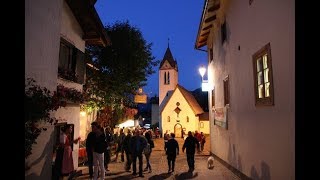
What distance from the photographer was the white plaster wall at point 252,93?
286 inches

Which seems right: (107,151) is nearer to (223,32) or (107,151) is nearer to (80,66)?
(80,66)

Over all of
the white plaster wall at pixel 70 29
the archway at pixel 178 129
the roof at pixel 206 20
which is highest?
the roof at pixel 206 20

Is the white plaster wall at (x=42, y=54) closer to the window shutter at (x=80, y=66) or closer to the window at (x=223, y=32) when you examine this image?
the window shutter at (x=80, y=66)

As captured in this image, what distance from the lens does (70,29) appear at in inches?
512

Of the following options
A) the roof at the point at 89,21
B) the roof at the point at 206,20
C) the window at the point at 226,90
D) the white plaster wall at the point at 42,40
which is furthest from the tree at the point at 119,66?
the white plaster wall at the point at 42,40

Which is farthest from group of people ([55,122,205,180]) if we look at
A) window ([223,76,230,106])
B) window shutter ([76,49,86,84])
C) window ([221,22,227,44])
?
window ([221,22,227,44])

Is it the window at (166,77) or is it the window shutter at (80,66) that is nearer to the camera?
the window shutter at (80,66)

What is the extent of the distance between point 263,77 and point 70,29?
755 centimetres

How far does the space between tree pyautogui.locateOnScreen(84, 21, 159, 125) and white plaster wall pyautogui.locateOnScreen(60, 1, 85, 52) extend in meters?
7.85

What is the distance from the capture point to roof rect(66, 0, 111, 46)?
12.8 m

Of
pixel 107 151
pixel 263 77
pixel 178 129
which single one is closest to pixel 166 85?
pixel 178 129

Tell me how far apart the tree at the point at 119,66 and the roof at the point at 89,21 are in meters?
→ 6.82

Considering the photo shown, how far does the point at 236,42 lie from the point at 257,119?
402cm

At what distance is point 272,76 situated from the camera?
8.41m
